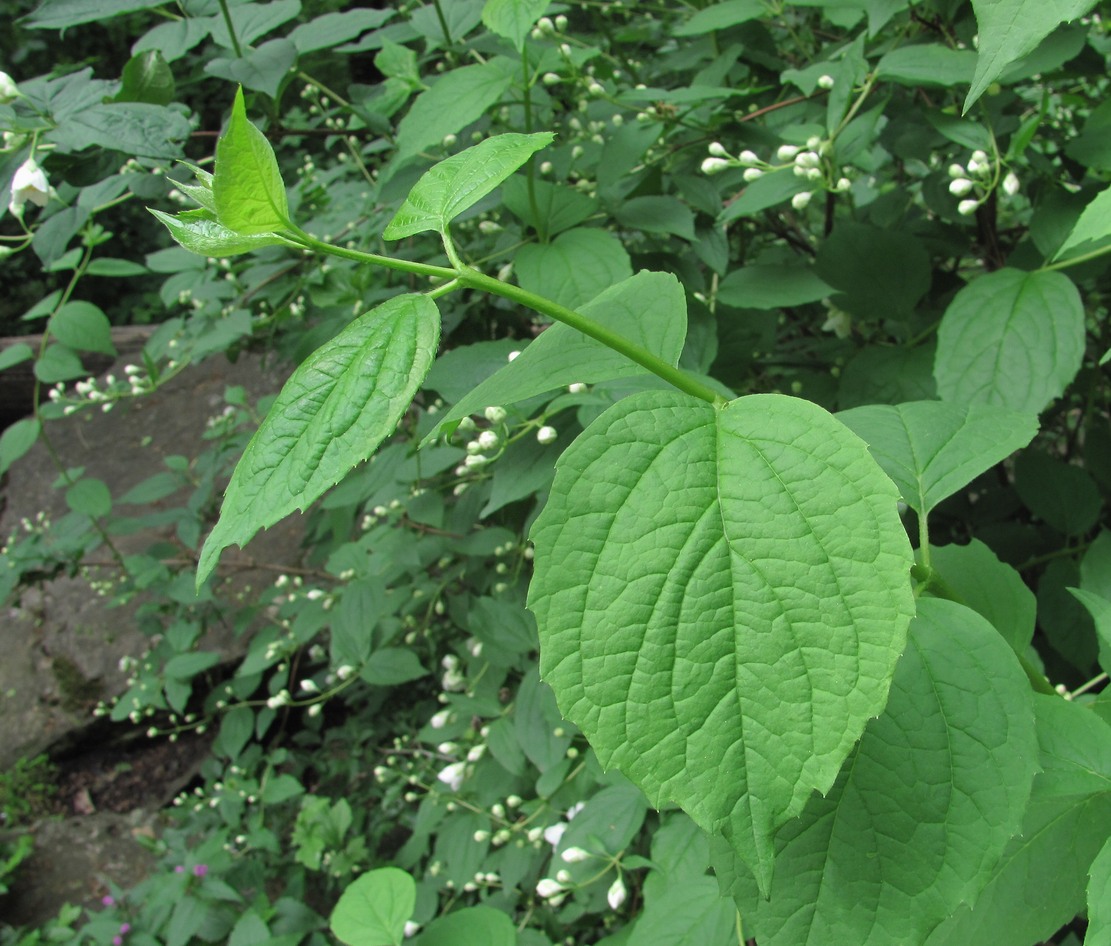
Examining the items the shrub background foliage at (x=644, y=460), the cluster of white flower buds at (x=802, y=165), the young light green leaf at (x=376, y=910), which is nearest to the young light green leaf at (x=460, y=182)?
the shrub background foliage at (x=644, y=460)

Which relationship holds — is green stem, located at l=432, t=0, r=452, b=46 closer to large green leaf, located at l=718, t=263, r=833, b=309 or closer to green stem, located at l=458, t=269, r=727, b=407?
large green leaf, located at l=718, t=263, r=833, b=309

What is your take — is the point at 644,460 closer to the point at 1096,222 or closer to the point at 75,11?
the point at 1096,222

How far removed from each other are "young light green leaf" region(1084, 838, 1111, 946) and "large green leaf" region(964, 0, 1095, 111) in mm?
541

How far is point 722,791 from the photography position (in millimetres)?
484

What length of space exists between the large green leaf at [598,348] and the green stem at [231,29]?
1.19 metres

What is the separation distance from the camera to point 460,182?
26.4 inches

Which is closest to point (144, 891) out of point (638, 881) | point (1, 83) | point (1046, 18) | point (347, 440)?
point (638, 881)

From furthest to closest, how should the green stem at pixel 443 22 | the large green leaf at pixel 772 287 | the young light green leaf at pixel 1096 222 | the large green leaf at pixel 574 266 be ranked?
the green stem at pixel 443 22
the large green leaf at pixel 772 287
the large green leaf at pixel 574 266
the young light green leaf at pixel 1096 222

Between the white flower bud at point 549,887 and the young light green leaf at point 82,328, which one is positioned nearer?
the white flower bud at point 549,887

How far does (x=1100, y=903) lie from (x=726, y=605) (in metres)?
0.31

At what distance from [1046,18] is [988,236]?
103cm

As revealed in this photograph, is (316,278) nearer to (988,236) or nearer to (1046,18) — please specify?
(988,236)

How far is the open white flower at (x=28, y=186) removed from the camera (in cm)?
142

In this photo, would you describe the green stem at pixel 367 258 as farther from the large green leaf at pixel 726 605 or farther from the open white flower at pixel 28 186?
the open white flower at pixel 28 186
